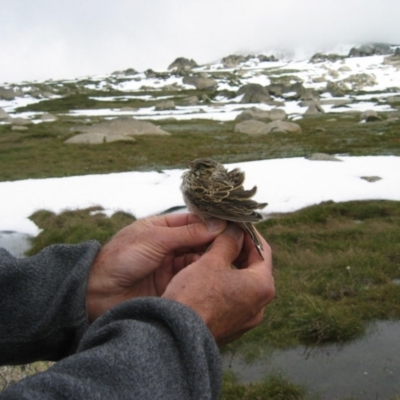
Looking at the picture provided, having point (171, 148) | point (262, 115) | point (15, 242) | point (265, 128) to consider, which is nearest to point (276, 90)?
point (262, 115)

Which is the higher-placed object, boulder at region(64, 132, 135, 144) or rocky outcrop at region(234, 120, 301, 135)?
boulder at region(64, 132, 135, 144)

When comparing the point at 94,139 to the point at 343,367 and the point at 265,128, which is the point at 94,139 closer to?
the point at 265,128

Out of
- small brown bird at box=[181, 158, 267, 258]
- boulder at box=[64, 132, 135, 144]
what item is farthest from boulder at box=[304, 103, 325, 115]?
small brown bird at box=[181, 158, 267, 258]

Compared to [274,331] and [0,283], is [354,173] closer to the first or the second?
[274,331]

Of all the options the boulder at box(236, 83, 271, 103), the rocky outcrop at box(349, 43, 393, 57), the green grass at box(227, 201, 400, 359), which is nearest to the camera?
the green grass at box(227, 201, 400, 359)

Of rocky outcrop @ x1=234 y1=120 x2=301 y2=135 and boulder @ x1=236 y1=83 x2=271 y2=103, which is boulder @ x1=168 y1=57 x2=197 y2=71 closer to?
boulder @ x1=236 y1=83 x2=271 y2=103

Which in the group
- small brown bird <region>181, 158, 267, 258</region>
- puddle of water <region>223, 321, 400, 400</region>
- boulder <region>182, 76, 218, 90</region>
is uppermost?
small brown bird <region>181, 158, 267, 258</region>

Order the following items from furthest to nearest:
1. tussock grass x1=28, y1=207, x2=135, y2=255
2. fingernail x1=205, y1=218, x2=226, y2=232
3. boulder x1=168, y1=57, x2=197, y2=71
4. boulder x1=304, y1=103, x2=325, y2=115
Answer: boulder x1=168, y1=57, x2=197, y2=71
boulder x1=304, y1=103, x2=325, y2=115
tussock grass x1=28, y1=207, x2=135, y2=255
fingernail x1=205, y1=218, x2=226, y2=232
